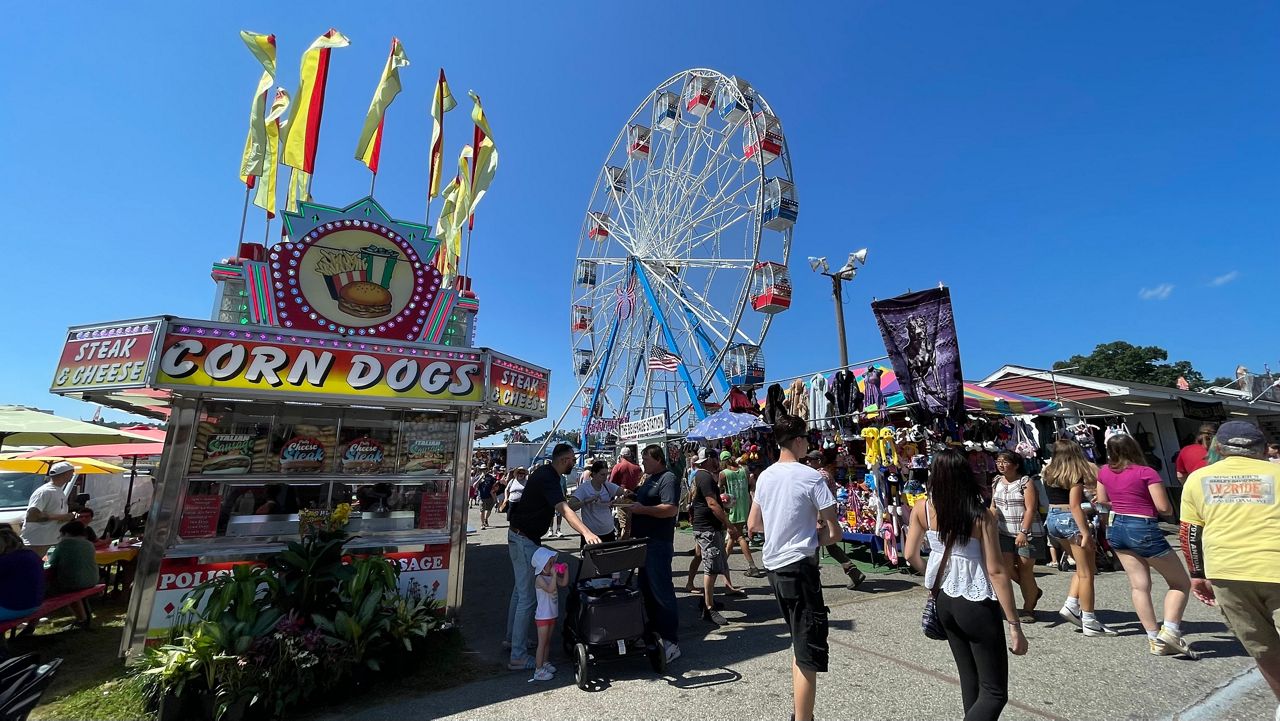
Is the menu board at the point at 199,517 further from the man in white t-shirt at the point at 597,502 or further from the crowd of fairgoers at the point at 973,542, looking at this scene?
the man in white t-shirt at the point at 597,502

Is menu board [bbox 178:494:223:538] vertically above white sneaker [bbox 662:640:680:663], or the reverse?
menu board [bbox 178:494:223:538]

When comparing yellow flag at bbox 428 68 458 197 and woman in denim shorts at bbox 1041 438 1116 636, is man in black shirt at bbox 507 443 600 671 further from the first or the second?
yellow flag at bbox 428 68 458 197

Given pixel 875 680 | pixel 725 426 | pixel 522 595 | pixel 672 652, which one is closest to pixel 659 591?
pixel 672 652

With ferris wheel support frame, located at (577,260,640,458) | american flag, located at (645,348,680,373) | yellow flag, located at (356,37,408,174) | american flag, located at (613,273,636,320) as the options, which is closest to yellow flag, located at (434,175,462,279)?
yellow flag, located at (356,37,408,174)

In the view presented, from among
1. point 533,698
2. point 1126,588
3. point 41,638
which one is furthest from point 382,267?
point 1126,588

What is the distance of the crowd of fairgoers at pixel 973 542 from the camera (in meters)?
2.47

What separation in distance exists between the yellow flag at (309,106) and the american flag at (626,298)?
16.4 metres

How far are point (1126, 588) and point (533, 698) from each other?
6.38 meters

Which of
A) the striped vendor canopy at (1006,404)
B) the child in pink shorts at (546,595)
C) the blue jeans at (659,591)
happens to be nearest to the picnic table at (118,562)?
the child in pink shorts at (546,595)

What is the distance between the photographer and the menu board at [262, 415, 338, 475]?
491 centimetres

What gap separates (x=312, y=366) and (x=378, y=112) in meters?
4.76

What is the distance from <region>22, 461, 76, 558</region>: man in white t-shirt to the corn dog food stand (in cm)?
118

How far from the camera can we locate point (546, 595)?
13.0 ft

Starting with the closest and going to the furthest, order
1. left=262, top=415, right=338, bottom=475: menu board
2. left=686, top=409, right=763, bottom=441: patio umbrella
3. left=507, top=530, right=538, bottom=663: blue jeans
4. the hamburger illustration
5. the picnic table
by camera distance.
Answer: left=507, top=530, right=538, bottom=663: blue jeans
left=262, top=415, right=338, bottom=475: menu board
the hamburger illustration
the picnic table
left=686, top=409, right=763, bottom=441: patio umbrella
